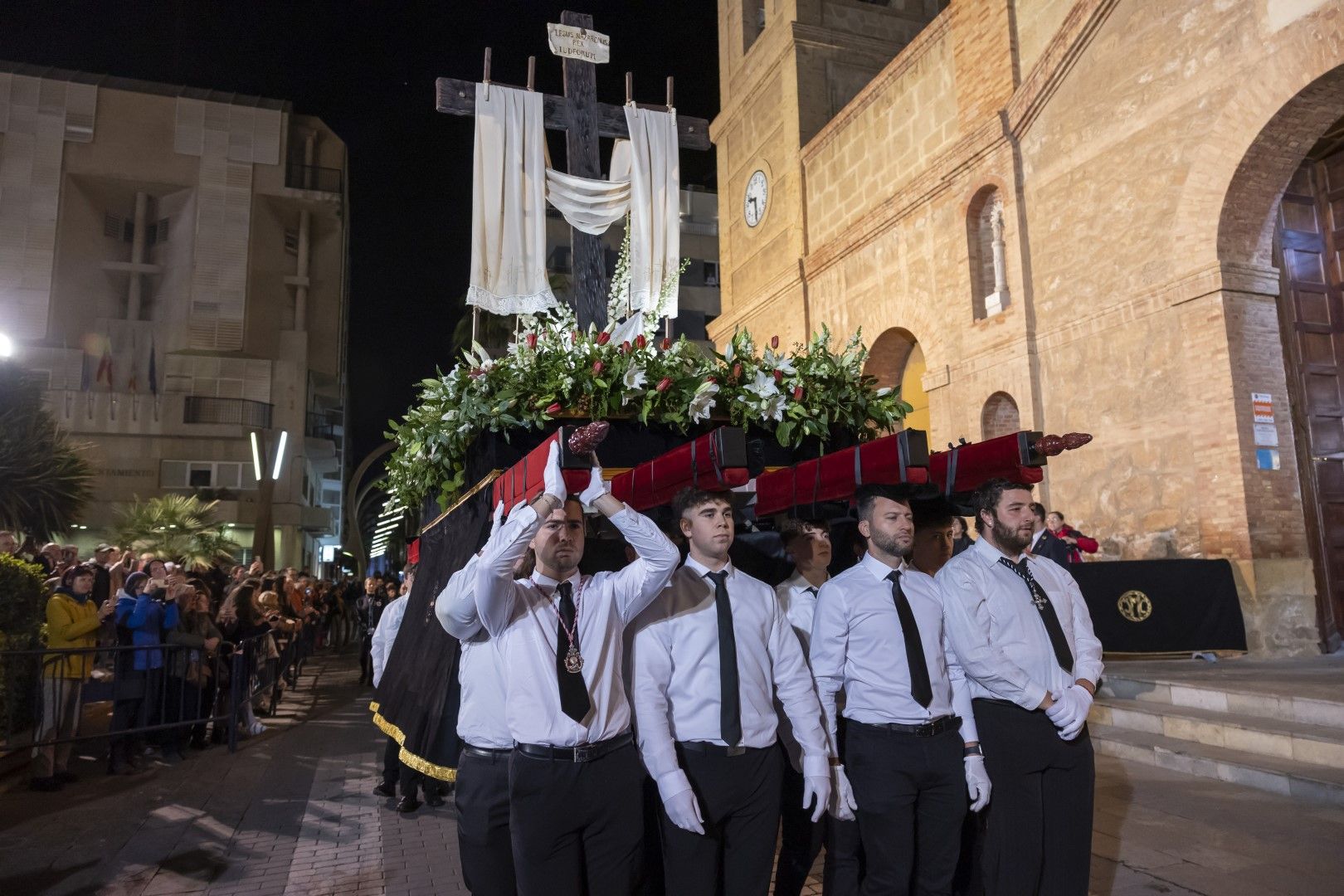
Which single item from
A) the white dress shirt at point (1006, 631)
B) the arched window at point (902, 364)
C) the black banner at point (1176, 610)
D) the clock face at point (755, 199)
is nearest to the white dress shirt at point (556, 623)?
the white dress shirt at point (1006, 631)

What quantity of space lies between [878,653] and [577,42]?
16.9 feet

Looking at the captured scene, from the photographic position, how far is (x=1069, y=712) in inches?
137

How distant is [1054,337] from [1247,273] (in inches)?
109

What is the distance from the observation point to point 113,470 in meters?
29.7

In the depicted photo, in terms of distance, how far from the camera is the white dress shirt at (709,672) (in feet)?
11.2

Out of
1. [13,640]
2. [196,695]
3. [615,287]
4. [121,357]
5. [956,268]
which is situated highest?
[121,357]

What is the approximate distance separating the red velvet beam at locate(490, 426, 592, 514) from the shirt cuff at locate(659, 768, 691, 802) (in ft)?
3.49

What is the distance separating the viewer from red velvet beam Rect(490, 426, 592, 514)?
312 cm

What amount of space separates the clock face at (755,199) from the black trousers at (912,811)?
18321 millimetres

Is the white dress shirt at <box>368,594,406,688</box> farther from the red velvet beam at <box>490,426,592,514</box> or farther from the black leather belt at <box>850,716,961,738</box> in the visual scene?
the black leather belt at <box>850,716,961,738</box>

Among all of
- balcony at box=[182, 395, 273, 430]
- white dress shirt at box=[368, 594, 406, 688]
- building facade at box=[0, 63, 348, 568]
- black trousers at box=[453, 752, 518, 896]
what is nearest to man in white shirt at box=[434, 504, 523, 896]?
black trousers at box=[453, 752, 518, 896]

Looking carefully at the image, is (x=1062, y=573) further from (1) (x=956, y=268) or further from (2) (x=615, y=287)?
(1) (x=956, y=268)

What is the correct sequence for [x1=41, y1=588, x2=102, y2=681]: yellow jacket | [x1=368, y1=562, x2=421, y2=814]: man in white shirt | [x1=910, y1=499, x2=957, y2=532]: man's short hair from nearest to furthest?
[x1=910, y1=499, x2=957, y2=532]: man's short hair < [x1=368, y1=562, x2=421, y2=814]: man in white shirt < [x1=41, y1=588, x2=102, y2=681]: yellow jacket

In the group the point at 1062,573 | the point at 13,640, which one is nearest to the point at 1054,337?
the point at 1062,573
